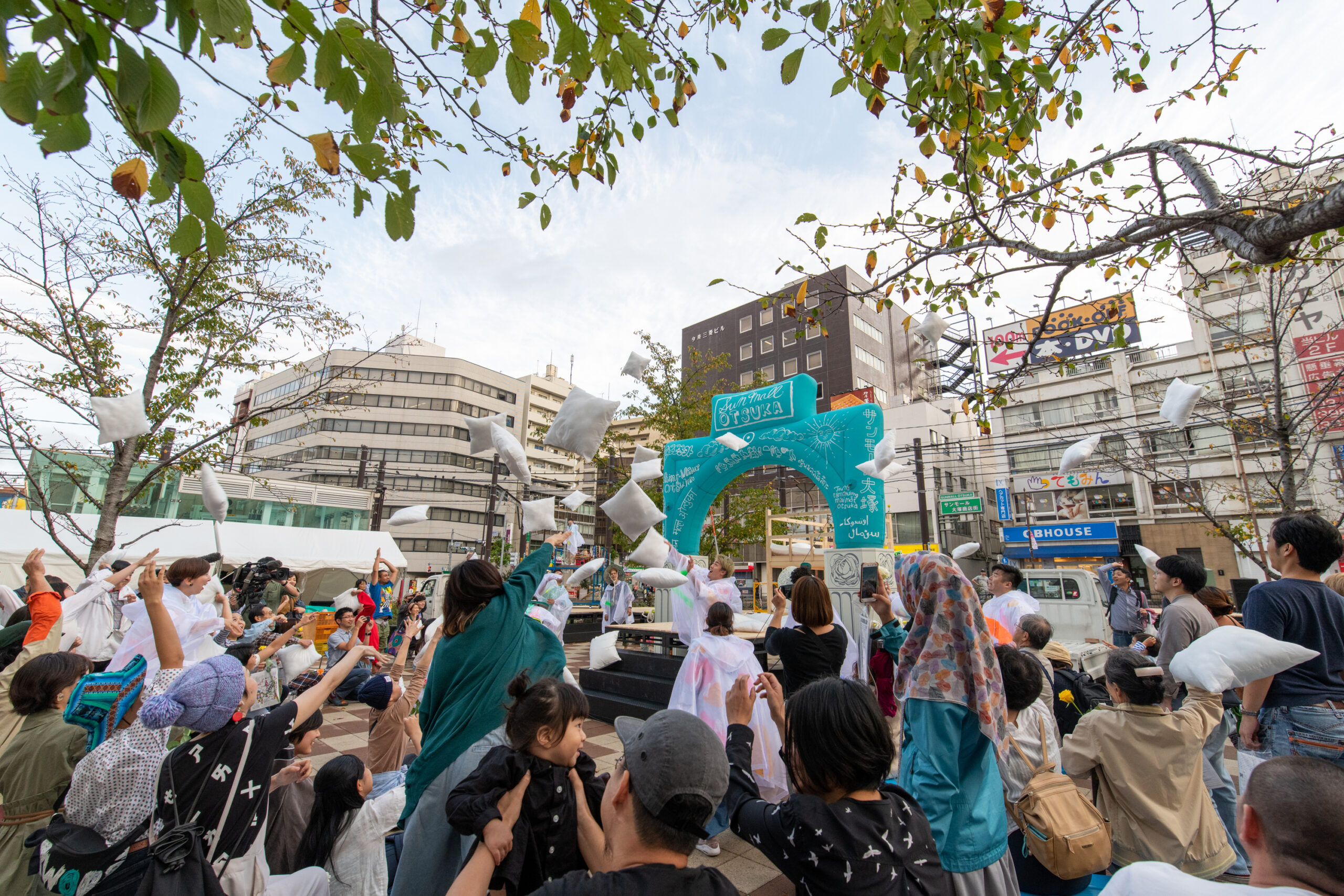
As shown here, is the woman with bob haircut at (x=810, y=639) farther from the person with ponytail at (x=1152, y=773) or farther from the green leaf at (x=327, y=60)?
the green leaf at (x=327, y=60)

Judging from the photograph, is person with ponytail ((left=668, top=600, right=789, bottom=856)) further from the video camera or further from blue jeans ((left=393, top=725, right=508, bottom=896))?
the video camera

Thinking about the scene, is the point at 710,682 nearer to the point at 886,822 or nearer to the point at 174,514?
the point at 886,822

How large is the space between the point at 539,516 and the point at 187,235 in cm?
257

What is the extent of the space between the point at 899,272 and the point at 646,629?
5516 mm

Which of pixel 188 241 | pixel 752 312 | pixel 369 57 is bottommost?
pixel 188 241

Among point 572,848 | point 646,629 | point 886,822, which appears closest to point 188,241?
point 572,848

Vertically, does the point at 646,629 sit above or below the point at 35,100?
below

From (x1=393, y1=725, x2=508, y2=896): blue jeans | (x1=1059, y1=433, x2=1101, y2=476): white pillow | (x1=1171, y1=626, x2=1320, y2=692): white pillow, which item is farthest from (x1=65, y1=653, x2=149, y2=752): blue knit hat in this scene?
(x1=1059, y1=433, x2=1101, y2=476): white pillow

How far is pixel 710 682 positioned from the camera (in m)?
4.16

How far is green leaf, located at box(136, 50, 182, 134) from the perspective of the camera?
4.23 feet

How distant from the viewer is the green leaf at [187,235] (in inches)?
59.7

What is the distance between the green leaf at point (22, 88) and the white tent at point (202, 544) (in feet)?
30.9

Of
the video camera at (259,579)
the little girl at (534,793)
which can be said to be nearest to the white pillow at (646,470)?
the little girl at (534,793)

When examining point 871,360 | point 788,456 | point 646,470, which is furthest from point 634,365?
point 871,360
